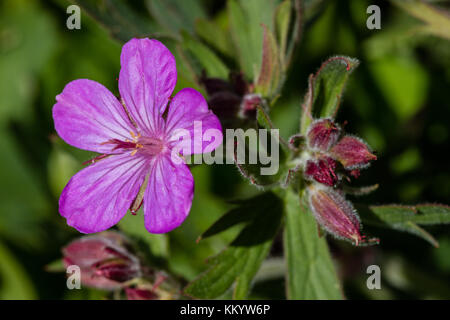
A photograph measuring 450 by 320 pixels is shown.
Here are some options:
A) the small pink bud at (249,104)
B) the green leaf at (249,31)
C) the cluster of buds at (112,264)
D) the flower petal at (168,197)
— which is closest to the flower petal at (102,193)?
the flower petal at (168,197)

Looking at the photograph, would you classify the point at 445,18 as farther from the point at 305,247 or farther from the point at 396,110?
the point at 305,247

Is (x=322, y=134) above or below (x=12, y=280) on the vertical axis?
above

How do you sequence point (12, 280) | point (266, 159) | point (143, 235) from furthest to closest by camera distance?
1. point (12, 280)
2. point (143, 235)
3. point (266, 159)

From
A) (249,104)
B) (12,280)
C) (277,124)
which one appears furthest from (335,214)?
(12,280)

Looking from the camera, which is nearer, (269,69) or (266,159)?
(266,159)

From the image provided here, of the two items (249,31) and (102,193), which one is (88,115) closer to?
(102,193)
